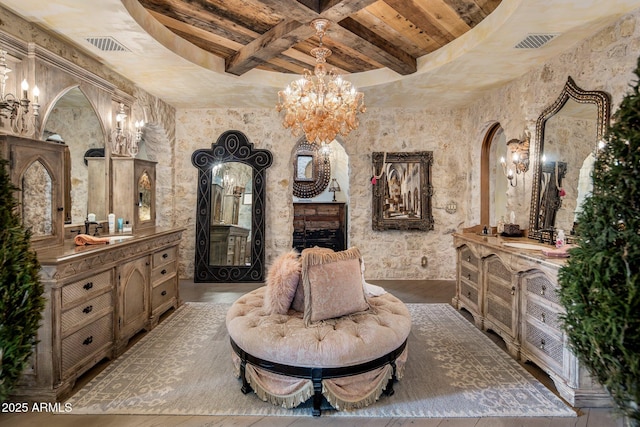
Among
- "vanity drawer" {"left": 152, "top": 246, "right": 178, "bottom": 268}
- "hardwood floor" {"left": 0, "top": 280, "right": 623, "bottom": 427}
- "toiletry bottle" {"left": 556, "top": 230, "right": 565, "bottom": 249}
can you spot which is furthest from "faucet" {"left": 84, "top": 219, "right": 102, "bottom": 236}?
"toiletry bottle" {"left": 556, "top": 230, "right": 565, "bottom": 249}

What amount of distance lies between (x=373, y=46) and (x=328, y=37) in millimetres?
514

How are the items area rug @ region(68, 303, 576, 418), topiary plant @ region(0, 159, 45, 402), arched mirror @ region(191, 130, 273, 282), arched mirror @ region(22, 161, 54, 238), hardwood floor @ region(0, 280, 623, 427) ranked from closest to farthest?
topiary plant @ region(0, 159, 45, 402), hardwood floor @ region(0, 280, 623, 427), area rug @ region(68, 303, 576, 418), arched mirror @ region(22, 161, 54, 238), arched mirror @ region(191, 130, 273, 282)

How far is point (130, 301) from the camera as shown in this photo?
319 centimetres

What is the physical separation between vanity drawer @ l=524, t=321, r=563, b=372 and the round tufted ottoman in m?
1.15

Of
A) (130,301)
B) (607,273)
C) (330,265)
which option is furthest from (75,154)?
(607,273)

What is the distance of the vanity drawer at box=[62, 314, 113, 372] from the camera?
2393 mm

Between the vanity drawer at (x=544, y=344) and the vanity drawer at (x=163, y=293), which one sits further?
the vanity drawer at (x=163, y=293)

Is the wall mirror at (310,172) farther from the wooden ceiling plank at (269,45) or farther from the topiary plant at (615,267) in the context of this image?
the topiary plant at (615,267)

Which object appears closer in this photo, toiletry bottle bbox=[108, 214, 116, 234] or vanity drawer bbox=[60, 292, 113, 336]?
vanity drawer bbox=[60, 292, 113, 336]

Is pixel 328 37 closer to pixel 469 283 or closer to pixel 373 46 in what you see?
pixel 373 46

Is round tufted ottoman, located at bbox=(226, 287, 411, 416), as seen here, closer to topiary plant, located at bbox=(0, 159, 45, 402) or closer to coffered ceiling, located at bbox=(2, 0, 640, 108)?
topiary plant, located at bbox=(0, 159, 45, 402)

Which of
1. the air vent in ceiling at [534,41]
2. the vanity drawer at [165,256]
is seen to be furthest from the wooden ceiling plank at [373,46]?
the vanity drawer at [165,256]

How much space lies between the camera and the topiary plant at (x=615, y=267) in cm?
138

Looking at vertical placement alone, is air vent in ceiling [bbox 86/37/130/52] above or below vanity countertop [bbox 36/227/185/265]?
above
